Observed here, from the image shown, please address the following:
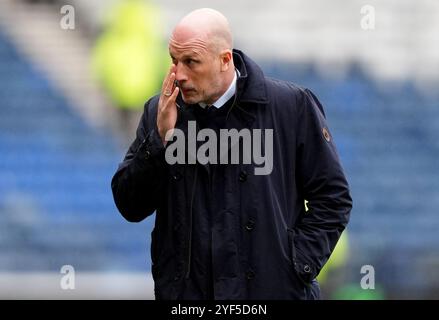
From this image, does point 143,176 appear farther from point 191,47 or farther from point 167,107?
point 191,47

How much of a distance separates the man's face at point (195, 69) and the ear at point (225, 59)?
26 millimetres

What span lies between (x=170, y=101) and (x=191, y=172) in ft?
0.81

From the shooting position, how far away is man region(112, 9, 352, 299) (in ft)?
11.4

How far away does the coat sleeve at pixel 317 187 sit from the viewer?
3.59 m

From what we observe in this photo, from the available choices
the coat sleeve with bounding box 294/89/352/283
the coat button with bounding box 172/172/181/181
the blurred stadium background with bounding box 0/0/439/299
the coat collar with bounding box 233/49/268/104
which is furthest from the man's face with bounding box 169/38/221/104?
the blurred stadium background with bounding box 0/0/439/299

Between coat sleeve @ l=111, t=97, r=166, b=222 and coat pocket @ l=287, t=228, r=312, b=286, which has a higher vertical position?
coat sleeve @ l=111, t=97, r=166, b=222

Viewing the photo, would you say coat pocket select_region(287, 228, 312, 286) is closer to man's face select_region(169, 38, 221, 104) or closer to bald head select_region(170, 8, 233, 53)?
man's face select_region(169, 38, 221, 104)

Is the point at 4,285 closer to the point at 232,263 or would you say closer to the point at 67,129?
the point at 67,129

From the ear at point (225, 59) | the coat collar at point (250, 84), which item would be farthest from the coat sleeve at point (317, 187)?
the ear at point (225, 59)

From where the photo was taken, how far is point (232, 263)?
3457 mm

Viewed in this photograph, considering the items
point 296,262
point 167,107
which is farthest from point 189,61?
point 296,262

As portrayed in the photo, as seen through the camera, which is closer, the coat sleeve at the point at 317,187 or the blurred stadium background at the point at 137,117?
the coat sleeve at the point at 317,187

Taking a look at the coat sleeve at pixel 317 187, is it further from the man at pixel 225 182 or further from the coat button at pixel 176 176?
the coat button at pixel 176 176

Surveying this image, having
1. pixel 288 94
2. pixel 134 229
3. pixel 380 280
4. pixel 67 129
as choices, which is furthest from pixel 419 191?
→ pixel 288 94
